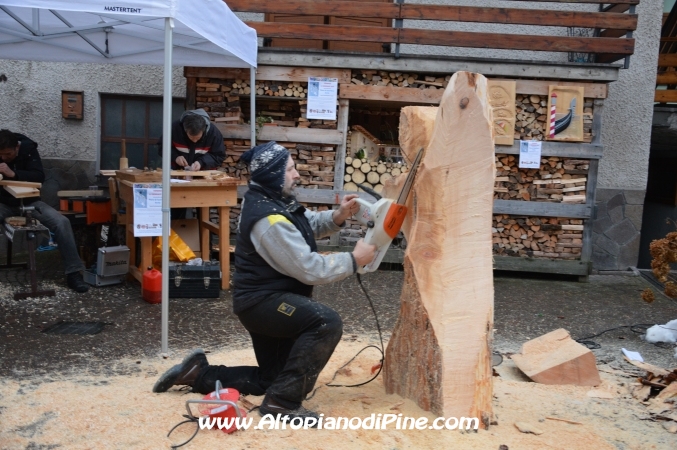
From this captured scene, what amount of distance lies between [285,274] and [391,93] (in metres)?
4.95

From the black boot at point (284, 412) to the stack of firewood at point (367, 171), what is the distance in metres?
4.89

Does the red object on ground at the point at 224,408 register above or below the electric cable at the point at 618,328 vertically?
above

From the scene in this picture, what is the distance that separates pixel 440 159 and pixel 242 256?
3.80ft

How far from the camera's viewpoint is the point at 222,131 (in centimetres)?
786

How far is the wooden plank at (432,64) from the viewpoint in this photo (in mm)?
7754

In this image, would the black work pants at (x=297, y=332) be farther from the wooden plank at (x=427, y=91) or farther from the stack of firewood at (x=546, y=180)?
the stack of firewood at (x=546, y=180)

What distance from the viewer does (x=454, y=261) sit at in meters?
3.43

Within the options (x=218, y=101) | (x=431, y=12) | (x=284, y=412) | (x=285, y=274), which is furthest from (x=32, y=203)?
(x=431, y=12)

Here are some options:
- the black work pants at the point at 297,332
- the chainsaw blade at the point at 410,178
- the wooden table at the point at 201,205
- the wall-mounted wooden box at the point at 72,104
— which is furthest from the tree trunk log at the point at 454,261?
the wall-mounted wooden box at the point at 72,104

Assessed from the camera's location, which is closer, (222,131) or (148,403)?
(148,403)

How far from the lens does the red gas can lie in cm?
600

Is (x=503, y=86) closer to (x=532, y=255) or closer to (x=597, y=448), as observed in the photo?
(x=532, y=255)

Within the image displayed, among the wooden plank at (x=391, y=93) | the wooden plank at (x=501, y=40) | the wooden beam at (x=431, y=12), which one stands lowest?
the wooden plank at (x=391, y=93)

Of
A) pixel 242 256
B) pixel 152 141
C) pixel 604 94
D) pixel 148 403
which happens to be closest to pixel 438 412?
pixel 242 256
